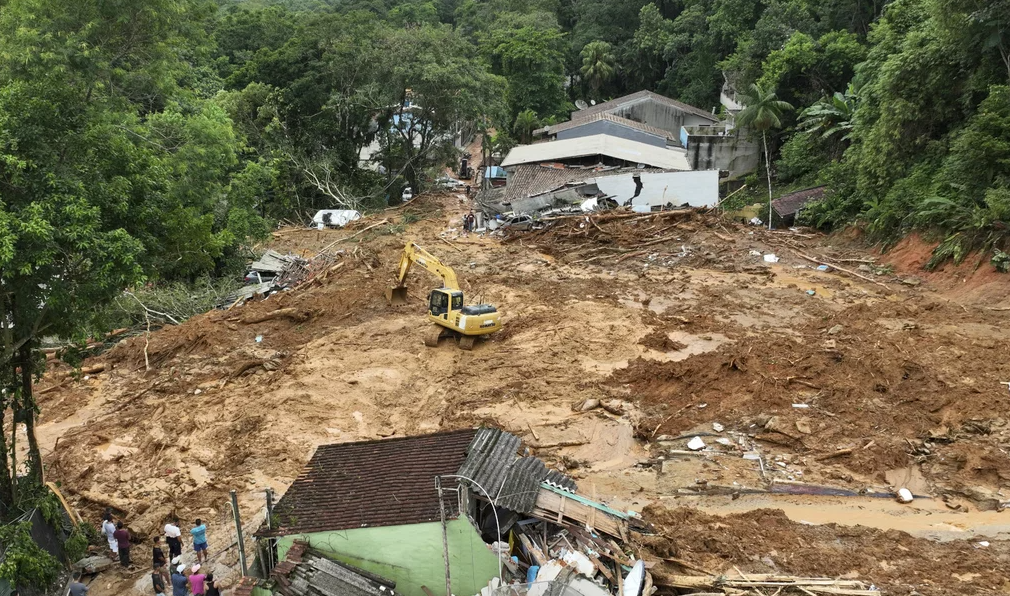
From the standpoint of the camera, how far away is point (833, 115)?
31.1 meters

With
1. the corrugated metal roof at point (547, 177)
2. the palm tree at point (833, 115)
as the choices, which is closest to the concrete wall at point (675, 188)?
the corrugated metal roof at point (547, 177)

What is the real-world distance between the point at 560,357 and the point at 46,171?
11.5 m

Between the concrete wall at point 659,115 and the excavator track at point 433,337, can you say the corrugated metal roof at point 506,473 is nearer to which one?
the excavator track at point 433,337

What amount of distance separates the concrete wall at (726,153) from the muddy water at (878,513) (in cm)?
2869

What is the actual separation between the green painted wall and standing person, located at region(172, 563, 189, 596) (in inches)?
71.9

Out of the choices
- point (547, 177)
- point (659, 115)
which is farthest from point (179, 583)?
point (659, 115)

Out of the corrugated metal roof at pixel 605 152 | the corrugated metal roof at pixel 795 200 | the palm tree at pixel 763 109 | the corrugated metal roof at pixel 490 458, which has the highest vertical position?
the palm tree at pixel 763 109

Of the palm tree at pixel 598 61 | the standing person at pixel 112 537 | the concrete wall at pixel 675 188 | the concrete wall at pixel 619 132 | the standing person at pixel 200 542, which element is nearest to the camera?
the standing person at pixel 200 542

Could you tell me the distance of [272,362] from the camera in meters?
17.2

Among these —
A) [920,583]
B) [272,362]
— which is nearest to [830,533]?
[920,583]

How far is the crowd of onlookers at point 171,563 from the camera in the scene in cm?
889

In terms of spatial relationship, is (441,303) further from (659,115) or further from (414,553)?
(659,115)

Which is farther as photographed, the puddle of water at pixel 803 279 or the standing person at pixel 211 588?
the puddle of water at pixel 803 279

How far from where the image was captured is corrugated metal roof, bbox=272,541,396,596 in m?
7.68
